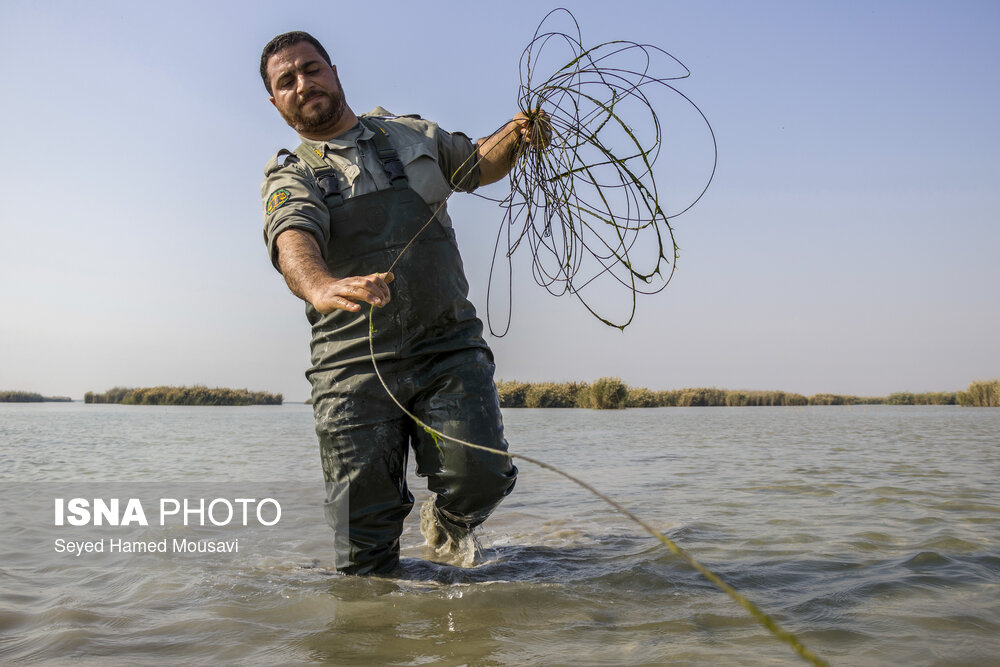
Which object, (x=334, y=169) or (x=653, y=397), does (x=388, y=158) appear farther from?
(x=653, y=397)

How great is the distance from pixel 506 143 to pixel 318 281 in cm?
123

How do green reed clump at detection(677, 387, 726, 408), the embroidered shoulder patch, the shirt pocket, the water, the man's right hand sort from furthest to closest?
green reed clump at detection(677, 387, 726, 408), the shirt pocket, the embroidered shoulder patch, the water, the man's right hand

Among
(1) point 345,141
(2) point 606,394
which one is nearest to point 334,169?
(1) point 345,141

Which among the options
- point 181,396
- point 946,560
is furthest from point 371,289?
point 181,396

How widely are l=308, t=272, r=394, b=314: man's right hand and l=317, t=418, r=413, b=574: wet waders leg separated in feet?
2.93

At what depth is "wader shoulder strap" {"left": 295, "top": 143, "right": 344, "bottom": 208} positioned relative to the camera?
295cm

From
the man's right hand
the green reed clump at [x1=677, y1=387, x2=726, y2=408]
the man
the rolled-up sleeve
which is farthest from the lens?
the green reed clump at [x1=677, y1=387, x2=726, y2=408]

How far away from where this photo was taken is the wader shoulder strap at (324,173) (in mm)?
2945

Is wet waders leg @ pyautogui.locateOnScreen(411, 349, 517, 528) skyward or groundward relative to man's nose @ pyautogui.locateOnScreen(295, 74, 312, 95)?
groundward

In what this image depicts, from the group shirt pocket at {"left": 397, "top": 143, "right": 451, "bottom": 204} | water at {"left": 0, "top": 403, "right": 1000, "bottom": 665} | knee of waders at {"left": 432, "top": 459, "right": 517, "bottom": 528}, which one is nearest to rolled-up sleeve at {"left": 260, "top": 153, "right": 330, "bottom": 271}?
shirt pocket at {"left": 397, "top": 143, "right": 451, "bottom": 204}

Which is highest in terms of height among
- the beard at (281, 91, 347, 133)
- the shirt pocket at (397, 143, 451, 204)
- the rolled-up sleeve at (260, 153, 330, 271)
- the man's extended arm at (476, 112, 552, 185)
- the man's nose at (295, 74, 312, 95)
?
the man's nose at (295, 74, 312, 95)

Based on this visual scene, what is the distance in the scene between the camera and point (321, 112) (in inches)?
124

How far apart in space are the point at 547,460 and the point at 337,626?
5.29 metres

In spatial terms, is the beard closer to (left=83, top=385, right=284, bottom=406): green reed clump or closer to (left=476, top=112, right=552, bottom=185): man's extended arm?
(left=476, top=112, right=552, bottom=185): man's extended arm
